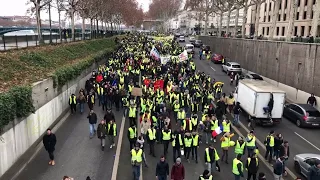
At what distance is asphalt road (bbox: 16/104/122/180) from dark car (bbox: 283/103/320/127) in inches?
442

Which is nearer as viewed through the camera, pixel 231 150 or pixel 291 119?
pixel 231 150

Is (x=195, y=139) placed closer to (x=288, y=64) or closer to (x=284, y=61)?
(x=288, y=64)

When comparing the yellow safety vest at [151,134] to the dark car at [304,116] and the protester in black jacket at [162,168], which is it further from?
the dark car at [304,116]

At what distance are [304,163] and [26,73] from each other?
15.0 metres

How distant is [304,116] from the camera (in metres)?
19.4

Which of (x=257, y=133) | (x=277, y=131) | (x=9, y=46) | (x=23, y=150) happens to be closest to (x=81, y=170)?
(x=23, y=150)

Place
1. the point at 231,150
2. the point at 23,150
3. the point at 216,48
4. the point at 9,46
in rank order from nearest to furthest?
the point at 23,150
the point at 231,150
the point at 9,46
the point at 216,48

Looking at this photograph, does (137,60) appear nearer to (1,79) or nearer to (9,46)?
(9,46)

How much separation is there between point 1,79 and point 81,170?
691 centimetres

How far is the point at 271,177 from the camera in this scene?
12.8 meters

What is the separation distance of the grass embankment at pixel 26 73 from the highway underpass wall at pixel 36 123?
46 cm

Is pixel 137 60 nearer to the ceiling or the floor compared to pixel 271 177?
nearer to the ceiling

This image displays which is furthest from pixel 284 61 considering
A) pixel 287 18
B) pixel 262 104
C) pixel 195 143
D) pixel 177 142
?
pixel 287 18

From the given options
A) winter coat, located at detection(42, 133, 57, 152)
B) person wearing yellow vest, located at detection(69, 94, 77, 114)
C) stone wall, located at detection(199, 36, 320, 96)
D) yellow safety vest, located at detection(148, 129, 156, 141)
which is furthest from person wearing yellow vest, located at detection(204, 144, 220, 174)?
stone wall, located at detection(199, 36, 320, 96)
